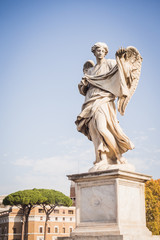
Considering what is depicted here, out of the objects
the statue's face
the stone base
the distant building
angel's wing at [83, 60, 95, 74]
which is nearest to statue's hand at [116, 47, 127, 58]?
the statue's face

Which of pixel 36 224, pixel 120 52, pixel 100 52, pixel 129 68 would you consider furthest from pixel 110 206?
pixel 36 224

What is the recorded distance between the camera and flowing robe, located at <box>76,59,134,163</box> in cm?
780

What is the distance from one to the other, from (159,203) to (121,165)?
83.7 ft

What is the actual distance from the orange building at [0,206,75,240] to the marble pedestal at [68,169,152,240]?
5652 cm

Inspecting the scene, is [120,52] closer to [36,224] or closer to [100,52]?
[100,52]

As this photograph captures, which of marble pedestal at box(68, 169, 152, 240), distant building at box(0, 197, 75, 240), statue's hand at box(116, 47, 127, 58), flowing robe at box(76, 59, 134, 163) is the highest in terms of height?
statue's hand at box(116, 47, 127, 58)

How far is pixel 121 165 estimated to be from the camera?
748cm

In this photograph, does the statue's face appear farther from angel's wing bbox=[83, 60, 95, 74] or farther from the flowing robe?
angel's wing bbox=[83, 60, 95, 74]

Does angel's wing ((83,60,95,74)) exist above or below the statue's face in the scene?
below

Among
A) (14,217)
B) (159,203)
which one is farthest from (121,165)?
(14,217)

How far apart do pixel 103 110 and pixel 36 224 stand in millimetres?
58133

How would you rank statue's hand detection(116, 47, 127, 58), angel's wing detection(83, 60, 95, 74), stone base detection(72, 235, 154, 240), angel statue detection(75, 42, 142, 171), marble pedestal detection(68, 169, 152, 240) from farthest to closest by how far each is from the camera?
1. angel's wing detection(83, 60, 95, 74)
2. statue's hand detection(116, 47, 127, 58)
3. angel statue detection(75, 42, 142, 171)
4. marble pedestal detection(68, 169, 152, 240)
5. stone base detection(72, 235, 154, 240)

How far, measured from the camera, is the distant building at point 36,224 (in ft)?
203

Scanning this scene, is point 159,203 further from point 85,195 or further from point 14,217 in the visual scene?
point 14,217
